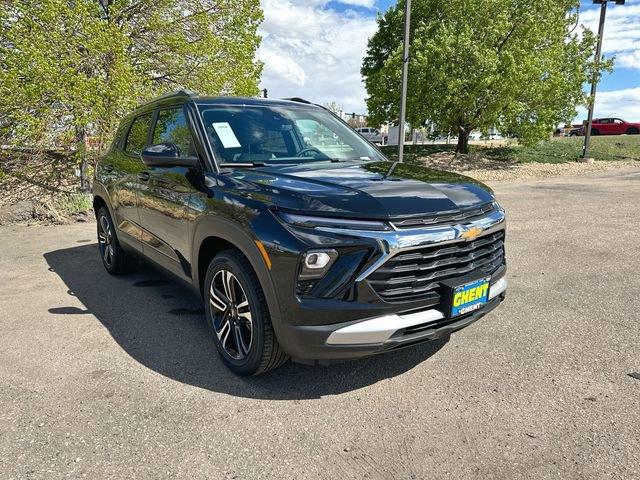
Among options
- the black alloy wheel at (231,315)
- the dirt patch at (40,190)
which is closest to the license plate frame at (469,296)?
the black alloy wheel at (231,315)

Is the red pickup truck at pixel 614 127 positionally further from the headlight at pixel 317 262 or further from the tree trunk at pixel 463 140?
the headlight at pixel 317 262

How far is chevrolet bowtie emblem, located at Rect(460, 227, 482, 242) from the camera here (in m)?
2.59

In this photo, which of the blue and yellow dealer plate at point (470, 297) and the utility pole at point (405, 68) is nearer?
the blue and yellow dealer plate at point (470, 297)

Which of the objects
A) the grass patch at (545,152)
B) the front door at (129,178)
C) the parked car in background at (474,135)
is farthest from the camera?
the parked car in background at (474,135)

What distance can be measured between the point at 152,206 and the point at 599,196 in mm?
11042

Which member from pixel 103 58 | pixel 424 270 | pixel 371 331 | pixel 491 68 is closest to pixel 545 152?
pixel 491 68

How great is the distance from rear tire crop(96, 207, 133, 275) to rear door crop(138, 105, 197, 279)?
106 cm

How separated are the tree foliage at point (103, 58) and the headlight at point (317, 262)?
8.16m

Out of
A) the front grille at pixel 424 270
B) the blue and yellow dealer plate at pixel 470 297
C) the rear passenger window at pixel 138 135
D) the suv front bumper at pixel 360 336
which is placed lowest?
the suv front bumper at pixel 360 336

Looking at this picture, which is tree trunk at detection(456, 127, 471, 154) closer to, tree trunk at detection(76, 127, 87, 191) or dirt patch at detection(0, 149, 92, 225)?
tree trunk at detection(76, 127, 87, 191)

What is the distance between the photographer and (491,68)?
1634 centimetres

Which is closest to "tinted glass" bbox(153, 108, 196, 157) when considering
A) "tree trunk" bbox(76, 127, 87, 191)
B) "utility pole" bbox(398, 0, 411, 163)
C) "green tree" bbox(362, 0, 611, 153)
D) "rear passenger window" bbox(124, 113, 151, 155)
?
"rear passenger window" bbox(124, 113, 151, 155)

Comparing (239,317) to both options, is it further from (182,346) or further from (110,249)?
(110,249)

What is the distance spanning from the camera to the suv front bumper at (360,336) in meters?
2.38
